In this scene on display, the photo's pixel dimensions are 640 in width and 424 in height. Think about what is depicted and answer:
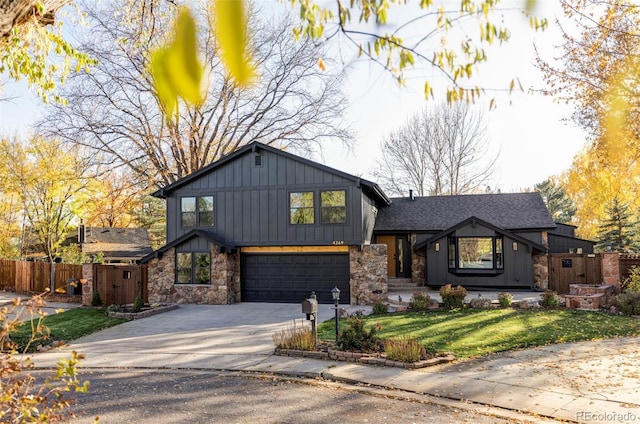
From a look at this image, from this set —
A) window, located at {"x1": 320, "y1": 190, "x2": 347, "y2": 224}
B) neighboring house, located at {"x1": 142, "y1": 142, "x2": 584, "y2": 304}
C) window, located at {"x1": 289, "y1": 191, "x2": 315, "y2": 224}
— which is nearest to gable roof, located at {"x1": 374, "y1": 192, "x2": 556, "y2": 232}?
neighboring house, located at {"x1": 142, "y1": 142, "x2": 584, "y2": 304}

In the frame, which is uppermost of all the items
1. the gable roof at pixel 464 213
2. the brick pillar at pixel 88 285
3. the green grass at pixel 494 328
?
the gable roof at pixel 464 213

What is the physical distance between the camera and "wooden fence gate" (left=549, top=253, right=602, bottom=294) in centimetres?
1884

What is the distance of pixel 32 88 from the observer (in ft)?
19.6

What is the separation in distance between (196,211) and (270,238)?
372 cm

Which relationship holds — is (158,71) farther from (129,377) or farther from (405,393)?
(129,377)

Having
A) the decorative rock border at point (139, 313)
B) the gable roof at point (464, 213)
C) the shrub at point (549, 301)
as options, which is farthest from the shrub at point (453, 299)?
the decorative rock border at point (139, 313)

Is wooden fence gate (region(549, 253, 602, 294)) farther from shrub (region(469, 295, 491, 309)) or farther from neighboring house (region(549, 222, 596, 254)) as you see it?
shrub (region(469, 295, 491, 309))

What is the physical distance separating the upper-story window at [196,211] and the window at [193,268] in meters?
1.66

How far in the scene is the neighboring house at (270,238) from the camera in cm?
1853

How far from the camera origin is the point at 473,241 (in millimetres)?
21047

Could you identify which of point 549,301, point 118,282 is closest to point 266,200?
point 118,282

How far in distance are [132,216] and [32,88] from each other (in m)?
38.2

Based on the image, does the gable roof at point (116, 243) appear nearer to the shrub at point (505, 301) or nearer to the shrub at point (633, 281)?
the shrub at point (505, 301)

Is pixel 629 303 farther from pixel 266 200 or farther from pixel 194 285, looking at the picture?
pixel 194 285
